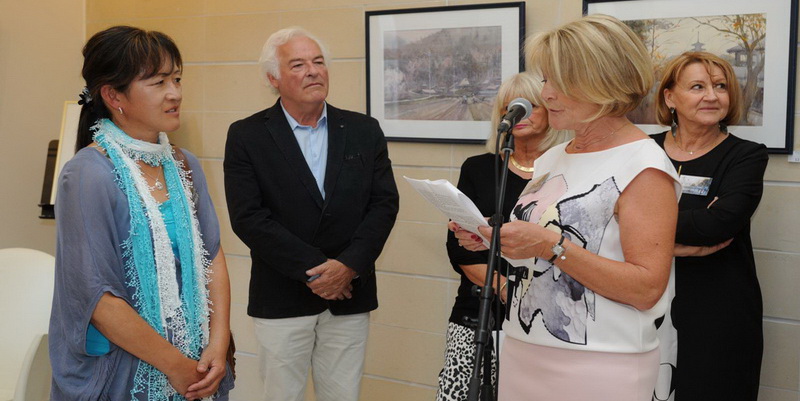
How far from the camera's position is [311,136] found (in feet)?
9.62

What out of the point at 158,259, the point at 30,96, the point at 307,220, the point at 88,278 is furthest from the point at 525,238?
the point at 30,96

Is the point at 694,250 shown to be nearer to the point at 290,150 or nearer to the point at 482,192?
the point at 482,192

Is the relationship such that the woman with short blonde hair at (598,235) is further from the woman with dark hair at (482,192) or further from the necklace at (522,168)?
the necklace at (522,168)

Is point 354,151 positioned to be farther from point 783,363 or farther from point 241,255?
point 783,363

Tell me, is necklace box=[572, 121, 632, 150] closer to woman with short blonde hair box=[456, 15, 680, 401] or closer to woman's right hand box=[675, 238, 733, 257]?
woman with short blonde hair box=[456, 15, 680, 401]

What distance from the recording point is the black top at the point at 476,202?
2664mm

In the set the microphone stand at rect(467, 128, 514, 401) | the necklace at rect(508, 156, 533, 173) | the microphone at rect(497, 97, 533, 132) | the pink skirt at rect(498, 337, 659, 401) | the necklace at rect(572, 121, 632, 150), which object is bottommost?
the pink skirt at rect(498, 337, 659, 401)

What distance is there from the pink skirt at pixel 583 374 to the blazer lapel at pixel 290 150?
46.5 inches

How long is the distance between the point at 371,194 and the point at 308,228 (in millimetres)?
297

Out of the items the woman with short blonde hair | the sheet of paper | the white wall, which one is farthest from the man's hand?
the white wall

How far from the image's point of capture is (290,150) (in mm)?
2846

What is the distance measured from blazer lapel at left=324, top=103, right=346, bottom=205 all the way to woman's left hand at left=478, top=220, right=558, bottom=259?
1210 millimetres

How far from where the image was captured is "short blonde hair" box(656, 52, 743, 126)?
2635 millimetres

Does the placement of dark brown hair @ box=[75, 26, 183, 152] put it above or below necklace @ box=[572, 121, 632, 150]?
above
